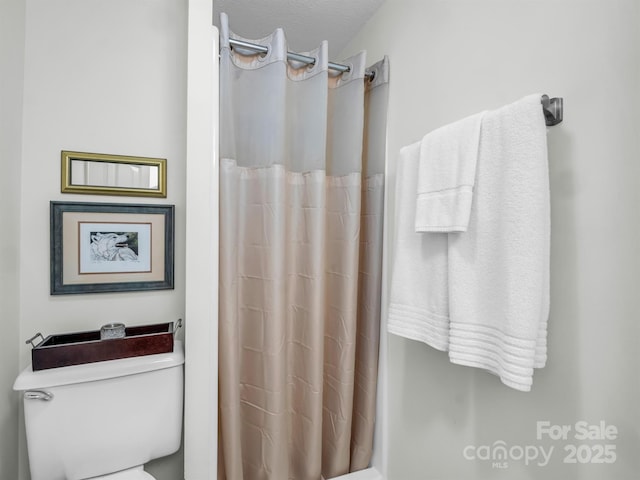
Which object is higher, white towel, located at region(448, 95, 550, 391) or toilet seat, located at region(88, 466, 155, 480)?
white towel, located at region(448, 95, 550, 391)

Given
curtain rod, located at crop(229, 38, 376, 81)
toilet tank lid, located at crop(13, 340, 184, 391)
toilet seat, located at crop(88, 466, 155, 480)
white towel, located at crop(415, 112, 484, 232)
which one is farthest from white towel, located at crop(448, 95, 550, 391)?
toilet seat, located at crop(88, 466, 155, 480)

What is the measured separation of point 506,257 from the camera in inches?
29.9

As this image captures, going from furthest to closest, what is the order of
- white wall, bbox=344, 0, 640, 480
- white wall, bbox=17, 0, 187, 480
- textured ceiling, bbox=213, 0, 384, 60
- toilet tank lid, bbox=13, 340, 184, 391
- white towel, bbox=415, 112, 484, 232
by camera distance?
textured ceiling, bbox=213, 0, 384, 60 < white wall, bbox=17, 0, 187, 480 < toilet tank lid, bbox=13, 340, 184, 391 < white towel, bbox=415, 112, 484, 232 < white wall, bbox=344, 0, 640, 480

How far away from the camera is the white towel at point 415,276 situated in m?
0.94

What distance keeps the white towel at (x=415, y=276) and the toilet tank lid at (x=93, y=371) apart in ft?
2.78

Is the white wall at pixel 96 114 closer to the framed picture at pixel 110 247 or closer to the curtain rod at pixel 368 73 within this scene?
the framed picture at pixel 110 247

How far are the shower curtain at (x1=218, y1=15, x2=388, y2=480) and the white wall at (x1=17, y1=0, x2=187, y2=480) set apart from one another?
352mm

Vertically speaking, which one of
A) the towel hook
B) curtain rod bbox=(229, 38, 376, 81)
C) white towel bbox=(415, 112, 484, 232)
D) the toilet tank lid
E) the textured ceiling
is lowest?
the toilet tank lid

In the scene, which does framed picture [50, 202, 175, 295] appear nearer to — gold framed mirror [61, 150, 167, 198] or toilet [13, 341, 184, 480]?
gold framed mirror [61, 150, 167, 198]

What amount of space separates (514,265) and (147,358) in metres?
1.24

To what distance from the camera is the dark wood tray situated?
105 centimetres

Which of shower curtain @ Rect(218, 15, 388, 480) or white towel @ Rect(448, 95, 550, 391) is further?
shower curtain @ Rect(218, 15, 388, 480)

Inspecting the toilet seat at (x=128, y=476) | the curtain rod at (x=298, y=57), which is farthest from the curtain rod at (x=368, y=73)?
the toilet seat at (x=128, y=476)

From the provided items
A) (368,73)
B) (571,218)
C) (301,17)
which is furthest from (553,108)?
(301,17)
